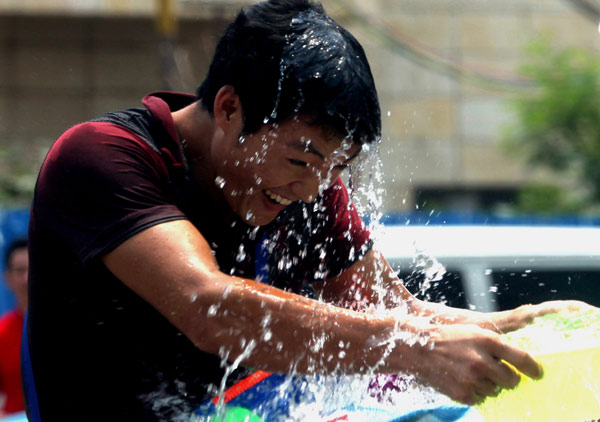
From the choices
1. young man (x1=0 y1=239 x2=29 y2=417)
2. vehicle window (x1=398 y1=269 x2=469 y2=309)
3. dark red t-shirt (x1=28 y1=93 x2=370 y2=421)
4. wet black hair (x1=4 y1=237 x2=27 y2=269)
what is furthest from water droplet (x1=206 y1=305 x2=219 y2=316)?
wet black hair (x1=4 y1=237 x2=27 y2=269)

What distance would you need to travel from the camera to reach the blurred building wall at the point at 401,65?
1043cm

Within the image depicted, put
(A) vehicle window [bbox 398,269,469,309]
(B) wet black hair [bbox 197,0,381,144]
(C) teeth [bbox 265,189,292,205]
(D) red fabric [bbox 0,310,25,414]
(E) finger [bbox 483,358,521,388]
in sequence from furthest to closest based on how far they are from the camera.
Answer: (D) red fabric [bbox 0,310,25,414] → (A) vehicle window [bbox 398,269,469,309] → (C) teeth [bbox 265,189,292,205] → (B) wet black hair [bbox 197,0,381,144] → (E) finger [bbox 483,358,521,388]

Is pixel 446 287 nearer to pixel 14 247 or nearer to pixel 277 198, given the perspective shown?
→ pixel 277 198

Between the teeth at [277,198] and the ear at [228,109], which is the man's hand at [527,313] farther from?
the ear at [228,109]

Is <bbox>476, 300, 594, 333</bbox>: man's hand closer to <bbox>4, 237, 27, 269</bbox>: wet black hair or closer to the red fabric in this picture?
the red fabric

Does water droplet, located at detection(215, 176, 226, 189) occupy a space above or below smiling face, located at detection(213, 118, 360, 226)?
below

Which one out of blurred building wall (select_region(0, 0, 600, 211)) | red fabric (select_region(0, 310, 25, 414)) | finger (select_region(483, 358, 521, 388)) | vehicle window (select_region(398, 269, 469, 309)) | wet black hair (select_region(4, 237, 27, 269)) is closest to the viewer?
finger (select_region(483, 358, 521, 388))

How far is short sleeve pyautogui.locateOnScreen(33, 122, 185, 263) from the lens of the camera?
1.79 metres

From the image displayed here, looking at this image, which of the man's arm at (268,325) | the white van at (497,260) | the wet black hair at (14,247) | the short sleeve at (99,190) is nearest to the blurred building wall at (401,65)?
the wet black hair at (14,247)

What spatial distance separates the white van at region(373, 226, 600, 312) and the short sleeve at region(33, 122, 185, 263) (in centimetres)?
182

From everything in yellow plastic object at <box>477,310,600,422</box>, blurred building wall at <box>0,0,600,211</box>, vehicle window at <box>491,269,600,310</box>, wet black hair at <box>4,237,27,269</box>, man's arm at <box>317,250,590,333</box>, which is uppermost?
yellow plastic object at <box>477,310,600,422</box>

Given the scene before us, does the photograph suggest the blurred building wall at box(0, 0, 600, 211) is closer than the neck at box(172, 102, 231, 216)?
No

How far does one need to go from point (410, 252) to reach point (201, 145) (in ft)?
5.84

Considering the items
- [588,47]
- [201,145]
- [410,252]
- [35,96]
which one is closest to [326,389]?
[201,145]
